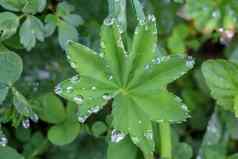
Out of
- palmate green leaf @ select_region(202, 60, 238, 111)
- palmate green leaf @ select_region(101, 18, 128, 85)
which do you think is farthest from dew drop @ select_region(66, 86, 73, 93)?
palmate green leaf @ select_region(202, 60, 238, 111)

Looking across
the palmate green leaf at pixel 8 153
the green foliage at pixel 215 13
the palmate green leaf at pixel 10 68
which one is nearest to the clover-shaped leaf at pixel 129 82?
the palmate green leaf at pixel 10 68

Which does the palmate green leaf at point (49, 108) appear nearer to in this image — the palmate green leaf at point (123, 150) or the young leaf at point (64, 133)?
the young leaf at point (64, 133)

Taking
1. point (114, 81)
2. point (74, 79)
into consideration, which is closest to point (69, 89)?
point (74, 79)

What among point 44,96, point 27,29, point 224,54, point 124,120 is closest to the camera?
point 124,120

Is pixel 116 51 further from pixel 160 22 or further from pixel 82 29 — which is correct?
pixel 160 22

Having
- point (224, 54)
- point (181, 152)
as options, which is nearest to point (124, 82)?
point (181, 152)

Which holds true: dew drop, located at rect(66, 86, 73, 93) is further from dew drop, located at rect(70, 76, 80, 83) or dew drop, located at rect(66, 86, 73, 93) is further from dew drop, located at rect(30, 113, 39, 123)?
dew drop, located at rect(30, 113, 39, 123)
